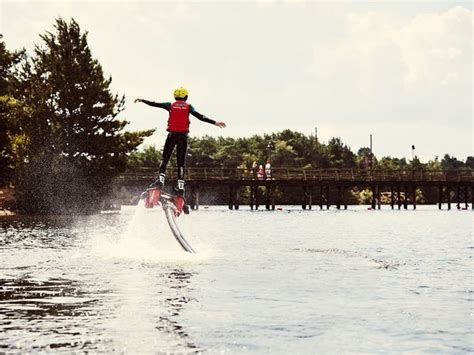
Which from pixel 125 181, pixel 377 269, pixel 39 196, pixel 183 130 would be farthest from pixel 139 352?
pixel 125 181

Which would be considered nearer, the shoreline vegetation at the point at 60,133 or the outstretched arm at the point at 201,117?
the outstretched arm at the point at 201,117

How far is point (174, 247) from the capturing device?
25.4 metres

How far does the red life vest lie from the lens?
61.1 ft

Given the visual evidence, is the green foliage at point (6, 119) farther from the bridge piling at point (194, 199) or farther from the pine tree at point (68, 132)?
the bridge piling at point (194, 199)

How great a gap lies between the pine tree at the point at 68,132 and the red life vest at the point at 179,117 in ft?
165

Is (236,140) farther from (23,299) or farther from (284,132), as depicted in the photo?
(23,299)

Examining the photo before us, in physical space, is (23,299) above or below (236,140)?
below

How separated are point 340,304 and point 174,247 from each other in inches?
483

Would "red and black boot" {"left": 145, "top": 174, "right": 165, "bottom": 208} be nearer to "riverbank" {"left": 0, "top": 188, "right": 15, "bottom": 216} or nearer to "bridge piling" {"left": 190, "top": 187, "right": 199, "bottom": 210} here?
"riverbank" {"left": 0, "top": 188, "right": 15, "bottom": 216}

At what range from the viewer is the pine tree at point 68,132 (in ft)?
225

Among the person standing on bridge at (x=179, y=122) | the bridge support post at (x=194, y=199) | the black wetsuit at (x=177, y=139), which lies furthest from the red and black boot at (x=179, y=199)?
the bridge support post at (x=194, y=199)

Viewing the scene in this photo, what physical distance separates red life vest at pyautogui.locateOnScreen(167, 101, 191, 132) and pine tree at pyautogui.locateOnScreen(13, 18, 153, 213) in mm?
50237

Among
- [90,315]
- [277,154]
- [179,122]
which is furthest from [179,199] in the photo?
[277,154]

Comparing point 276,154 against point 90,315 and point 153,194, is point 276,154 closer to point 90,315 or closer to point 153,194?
point 153,194
